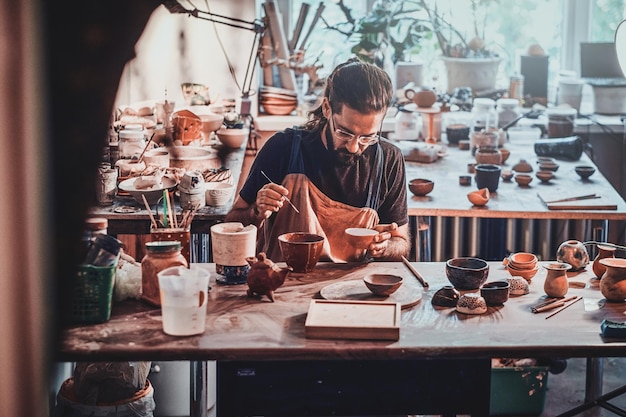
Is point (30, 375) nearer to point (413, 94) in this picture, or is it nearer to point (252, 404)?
point (252, 404)

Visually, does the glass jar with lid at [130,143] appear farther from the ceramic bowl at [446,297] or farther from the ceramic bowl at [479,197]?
the ceramic bowl at [446,297]

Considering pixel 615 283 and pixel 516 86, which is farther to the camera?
pixel 516 86

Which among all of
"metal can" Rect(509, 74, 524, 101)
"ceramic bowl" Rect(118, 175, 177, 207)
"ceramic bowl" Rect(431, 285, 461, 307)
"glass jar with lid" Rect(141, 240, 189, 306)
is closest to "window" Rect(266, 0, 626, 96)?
"metal can" Rect(509, 74, 524, 101)

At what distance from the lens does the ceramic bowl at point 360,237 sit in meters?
3.57

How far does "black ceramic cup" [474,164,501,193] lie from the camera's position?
17.5ft

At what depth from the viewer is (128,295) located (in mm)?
3217

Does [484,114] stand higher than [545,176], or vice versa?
[484,114]

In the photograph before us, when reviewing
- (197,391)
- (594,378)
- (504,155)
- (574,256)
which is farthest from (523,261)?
(504,155)

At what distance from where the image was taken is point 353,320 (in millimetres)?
2984

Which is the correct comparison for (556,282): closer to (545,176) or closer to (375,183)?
(375,183)

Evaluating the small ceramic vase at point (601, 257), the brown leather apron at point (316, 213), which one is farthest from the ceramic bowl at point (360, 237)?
the small ceramic vase at point (601, 257)

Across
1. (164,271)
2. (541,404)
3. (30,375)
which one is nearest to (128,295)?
(164,271)

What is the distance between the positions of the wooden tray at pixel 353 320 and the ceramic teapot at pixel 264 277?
0.16 metres

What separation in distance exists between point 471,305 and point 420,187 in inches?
84.9
